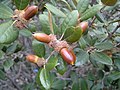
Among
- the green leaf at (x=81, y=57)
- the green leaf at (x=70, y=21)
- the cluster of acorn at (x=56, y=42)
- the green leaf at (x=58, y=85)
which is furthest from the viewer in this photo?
the green leaf at (x=58, y=85)

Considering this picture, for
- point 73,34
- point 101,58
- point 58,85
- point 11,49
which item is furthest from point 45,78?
point 58,85

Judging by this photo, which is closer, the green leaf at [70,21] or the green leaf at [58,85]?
the green leaf at [70,21]

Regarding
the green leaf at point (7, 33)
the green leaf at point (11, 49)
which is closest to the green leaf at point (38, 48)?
the green leaf at point (7, 33)

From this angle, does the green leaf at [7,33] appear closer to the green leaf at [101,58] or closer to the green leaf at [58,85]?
the green leaf at [101,58]

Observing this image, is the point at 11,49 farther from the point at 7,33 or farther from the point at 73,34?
the point at 73,34

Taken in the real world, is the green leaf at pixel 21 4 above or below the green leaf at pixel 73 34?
above

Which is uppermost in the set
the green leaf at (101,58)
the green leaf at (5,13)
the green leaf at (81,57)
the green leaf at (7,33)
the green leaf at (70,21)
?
the green leaf at (5,13)

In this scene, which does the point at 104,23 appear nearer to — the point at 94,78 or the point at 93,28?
the point at 93,28
